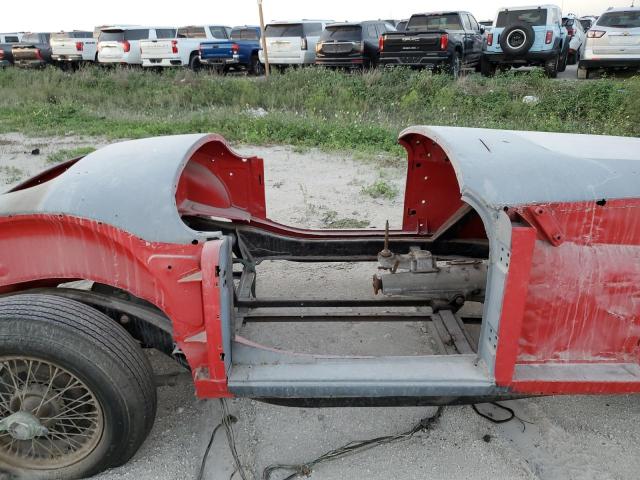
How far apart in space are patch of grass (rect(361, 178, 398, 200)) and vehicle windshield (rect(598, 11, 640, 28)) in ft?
37.5

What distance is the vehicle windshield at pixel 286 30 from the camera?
17344mm

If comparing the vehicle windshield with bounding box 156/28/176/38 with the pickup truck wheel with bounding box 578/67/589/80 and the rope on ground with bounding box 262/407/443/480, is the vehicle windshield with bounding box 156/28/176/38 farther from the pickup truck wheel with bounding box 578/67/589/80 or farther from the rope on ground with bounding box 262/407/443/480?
the rope on ground with bounding box 262/407/443/480

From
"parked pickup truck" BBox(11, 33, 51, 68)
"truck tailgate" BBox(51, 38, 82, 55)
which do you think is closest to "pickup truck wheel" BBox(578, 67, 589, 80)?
"truck tailgate" BBox(51, 38, 82, 55)

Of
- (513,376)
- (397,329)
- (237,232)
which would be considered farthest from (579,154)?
(237,232)

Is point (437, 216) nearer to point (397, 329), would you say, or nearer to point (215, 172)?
point (397, 329)

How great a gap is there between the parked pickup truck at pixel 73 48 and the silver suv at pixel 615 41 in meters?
18.0

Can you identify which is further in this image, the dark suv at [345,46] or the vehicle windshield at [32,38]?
the vehicle windshield at [32,38]

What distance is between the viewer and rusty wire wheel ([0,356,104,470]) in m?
2.33

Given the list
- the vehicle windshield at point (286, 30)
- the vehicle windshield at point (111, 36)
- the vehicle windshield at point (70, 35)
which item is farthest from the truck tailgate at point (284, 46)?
the vehicle windshield at point (70, 35)

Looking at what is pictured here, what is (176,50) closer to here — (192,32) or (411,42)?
(192,32)

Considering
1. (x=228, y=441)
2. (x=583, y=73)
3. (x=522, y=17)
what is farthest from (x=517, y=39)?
(x=228, y=441)

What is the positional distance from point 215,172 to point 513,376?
2.54 metres

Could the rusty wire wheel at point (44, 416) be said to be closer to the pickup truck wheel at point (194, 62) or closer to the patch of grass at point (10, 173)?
the patch of grass at point (10, 173)

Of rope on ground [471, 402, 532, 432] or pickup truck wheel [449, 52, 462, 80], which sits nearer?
rope on ground [471, 402, 532, 432]
